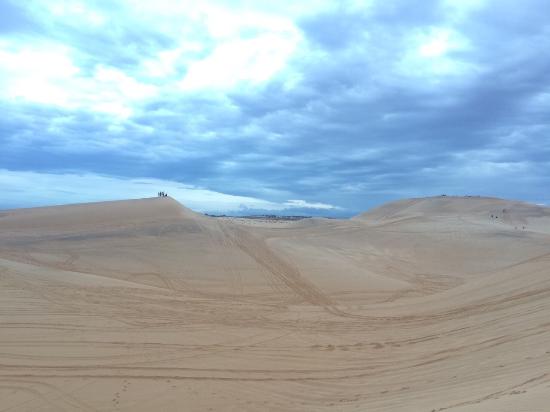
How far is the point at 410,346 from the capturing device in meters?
10.4

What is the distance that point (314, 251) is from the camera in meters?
22.8

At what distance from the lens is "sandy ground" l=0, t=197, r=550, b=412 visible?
7500 millimetres

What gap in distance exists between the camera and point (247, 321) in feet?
40.8

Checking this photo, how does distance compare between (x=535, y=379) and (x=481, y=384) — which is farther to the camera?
(x=481, y=384)

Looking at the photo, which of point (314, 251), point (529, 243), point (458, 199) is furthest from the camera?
point (458, 199)

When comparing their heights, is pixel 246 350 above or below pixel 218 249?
below

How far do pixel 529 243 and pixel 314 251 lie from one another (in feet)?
37.8

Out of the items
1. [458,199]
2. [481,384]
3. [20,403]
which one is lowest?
[20,403]

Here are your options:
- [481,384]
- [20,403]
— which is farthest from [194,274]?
[481,384]

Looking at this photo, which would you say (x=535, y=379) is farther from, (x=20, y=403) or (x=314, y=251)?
(x=314, y=251)

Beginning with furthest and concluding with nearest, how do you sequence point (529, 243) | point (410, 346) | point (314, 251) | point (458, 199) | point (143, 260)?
point (458, 199)
point (529, 243)
point (314, 251)
point (143, 260)
point (410, 346)

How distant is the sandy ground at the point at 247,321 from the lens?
7500mm

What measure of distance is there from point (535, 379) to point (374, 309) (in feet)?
27.2

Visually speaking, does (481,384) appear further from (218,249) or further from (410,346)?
(218,249)
